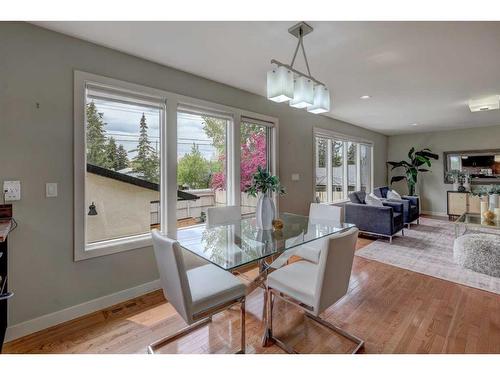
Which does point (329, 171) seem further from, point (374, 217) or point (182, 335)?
point (182, 335)

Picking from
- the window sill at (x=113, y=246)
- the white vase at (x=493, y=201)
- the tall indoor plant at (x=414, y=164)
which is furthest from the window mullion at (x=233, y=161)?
the tall indoor plant at (x=414, y=164)

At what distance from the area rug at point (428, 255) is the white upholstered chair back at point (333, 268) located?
2112mm

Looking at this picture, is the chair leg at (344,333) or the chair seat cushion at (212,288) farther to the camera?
the chair leg at (344,333)

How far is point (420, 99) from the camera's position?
3.85 m

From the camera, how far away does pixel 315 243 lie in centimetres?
259

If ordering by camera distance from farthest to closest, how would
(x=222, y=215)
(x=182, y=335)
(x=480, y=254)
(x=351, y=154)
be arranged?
(x=351, y=154), (x=480, y=254), (x=222, y=215), (x=182, y=335)

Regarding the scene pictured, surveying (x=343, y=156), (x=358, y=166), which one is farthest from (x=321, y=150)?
(x=358, y=166)

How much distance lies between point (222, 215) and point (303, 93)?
148 cm

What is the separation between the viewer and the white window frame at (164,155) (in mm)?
2072

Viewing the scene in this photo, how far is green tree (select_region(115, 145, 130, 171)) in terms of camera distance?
2.41 m

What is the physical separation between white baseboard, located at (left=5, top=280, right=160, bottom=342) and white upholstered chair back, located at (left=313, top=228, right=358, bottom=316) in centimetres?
176

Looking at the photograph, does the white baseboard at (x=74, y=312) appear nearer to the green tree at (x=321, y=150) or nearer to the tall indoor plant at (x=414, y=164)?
the green tree at (x=321, y=150)

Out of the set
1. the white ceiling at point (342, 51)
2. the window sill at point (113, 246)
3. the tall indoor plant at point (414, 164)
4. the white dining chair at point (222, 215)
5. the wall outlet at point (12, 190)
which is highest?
the white ceiling at point (342, 51)

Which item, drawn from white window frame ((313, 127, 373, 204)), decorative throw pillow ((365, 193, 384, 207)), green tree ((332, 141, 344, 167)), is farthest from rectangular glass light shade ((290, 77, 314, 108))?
green tree ((332, 141, 344, 167))
